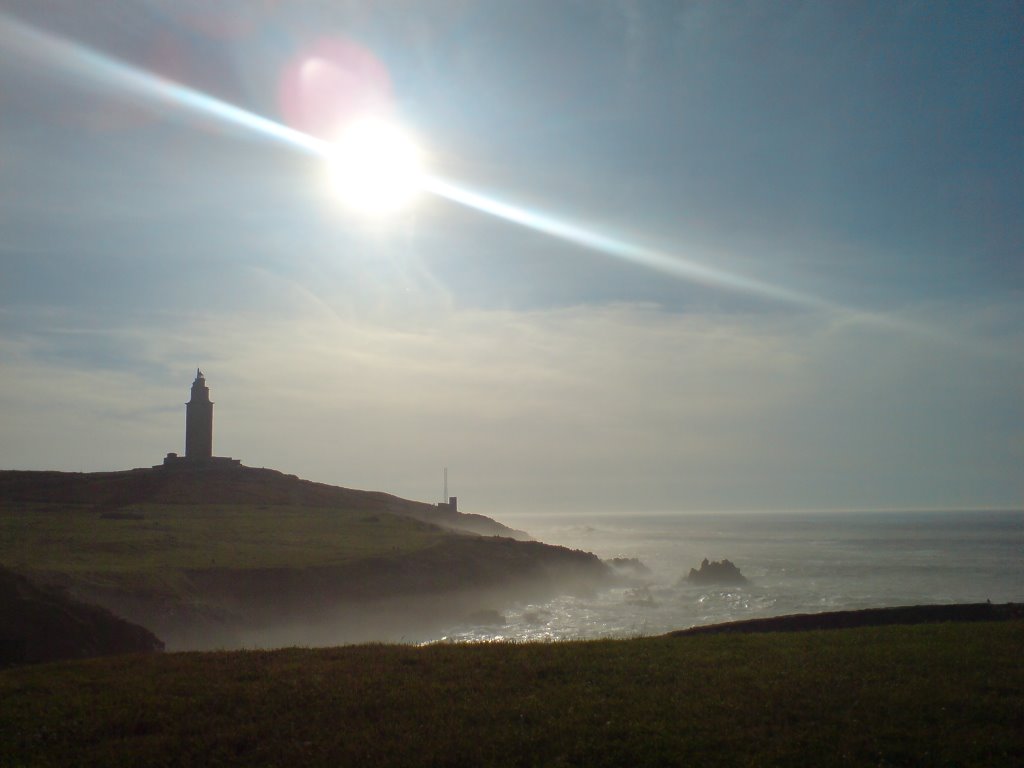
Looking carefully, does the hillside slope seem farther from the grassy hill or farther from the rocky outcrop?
the rocky outcrop

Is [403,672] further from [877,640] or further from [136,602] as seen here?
[136,602]

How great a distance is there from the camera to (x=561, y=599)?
148ft

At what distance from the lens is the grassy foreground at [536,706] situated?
8477 millimetres

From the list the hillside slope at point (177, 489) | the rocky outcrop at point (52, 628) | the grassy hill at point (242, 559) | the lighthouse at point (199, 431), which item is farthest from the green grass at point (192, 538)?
the lighthouse at point (199, 431)

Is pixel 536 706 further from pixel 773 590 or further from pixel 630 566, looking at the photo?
pixel 630 566

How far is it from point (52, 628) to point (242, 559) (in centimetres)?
1838

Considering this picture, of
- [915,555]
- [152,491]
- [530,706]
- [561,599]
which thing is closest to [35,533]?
[152,491]

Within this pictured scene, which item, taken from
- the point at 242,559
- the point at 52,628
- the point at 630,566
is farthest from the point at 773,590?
the point at 52,628

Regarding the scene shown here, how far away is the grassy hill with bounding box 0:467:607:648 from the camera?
90.6 ft

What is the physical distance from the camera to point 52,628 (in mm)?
16344

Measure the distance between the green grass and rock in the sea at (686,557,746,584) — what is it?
19921 mm

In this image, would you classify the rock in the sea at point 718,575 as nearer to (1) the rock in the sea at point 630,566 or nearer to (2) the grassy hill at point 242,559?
(2) the grassy hill at point 242,559

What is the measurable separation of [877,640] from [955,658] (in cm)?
173

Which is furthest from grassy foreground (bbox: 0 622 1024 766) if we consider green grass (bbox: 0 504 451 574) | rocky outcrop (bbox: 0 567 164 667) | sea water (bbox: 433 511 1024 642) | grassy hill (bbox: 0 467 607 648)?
green grass (bbox: 0 504 451 574)
